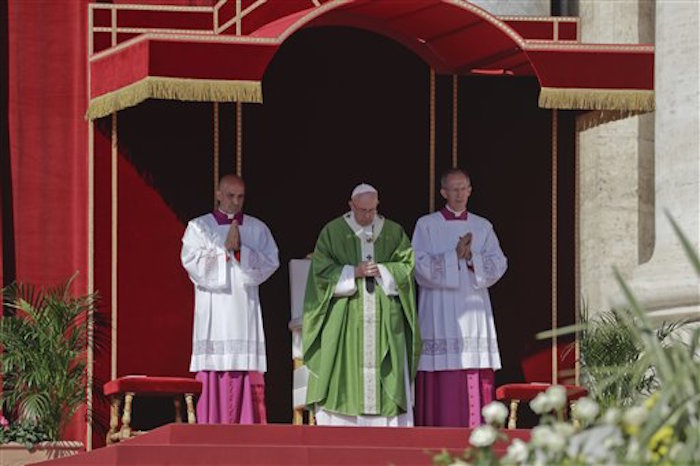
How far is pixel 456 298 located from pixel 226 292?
A: 156 centimetres

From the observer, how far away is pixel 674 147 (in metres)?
18.0

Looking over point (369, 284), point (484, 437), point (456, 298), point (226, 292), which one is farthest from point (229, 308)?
point (484, 437)

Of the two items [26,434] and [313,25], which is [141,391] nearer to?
[26,434]

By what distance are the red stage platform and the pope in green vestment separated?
5.32 ft

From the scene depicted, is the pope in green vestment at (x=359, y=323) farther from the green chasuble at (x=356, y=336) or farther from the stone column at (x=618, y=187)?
the stone column at (x=618, y=187)

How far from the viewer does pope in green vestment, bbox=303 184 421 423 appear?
15.4 metres

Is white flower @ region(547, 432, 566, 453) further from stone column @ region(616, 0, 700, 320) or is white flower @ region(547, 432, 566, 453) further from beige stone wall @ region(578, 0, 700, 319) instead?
stone column @ region(616, 0, 700, 320)

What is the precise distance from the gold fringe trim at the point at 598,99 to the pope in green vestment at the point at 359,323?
148cm

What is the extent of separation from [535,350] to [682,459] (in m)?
9.25

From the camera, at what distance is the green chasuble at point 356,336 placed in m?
15.5

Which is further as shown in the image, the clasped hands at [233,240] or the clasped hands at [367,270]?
the clasped hands at [233,240]

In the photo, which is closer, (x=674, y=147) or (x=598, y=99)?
(x=598, y=99)

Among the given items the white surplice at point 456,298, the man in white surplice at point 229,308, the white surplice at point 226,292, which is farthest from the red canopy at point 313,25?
the white surplice at point 456,298

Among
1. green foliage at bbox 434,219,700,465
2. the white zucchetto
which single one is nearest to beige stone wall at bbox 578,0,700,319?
the white zucchetto
